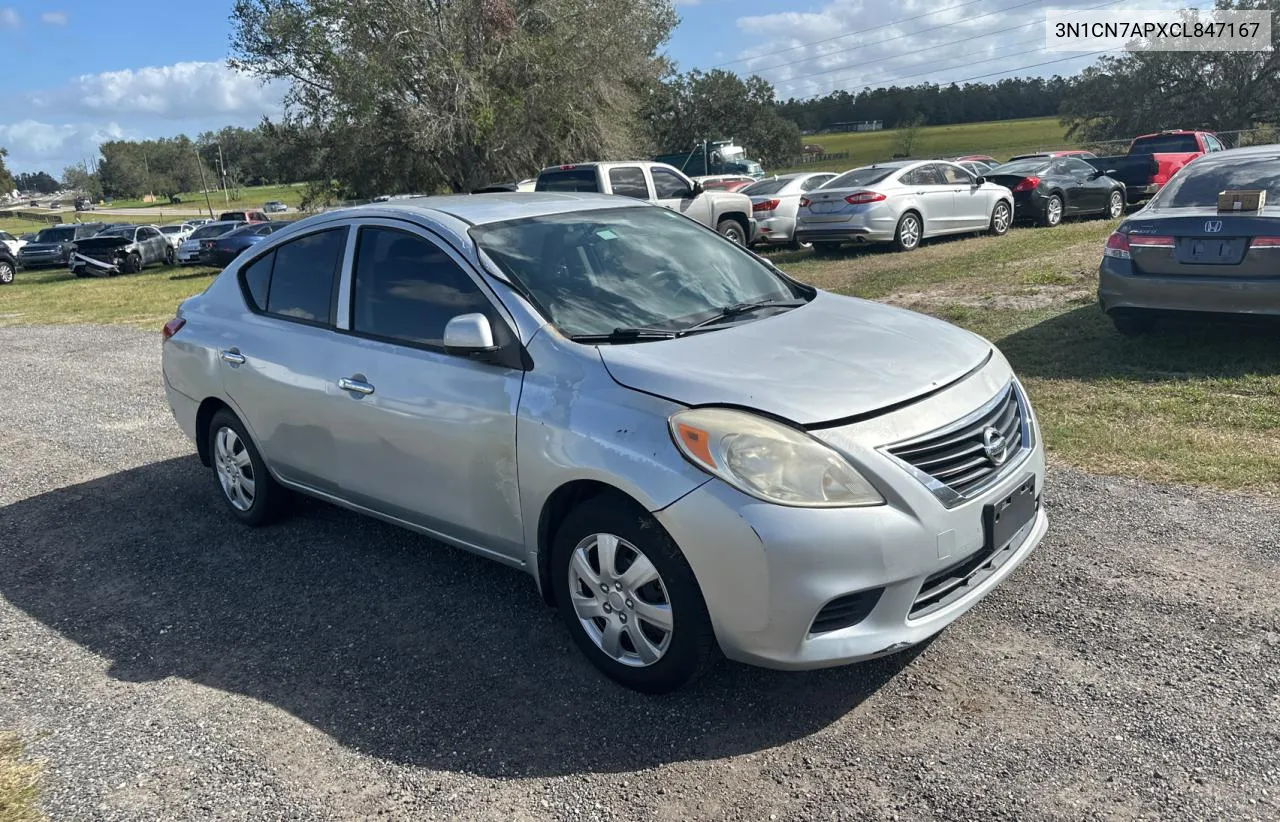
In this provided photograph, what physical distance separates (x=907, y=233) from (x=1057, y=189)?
13.6 feet

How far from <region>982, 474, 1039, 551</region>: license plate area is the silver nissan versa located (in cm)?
2

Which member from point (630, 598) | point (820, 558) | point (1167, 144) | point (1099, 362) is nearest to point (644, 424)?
point (630, 598)

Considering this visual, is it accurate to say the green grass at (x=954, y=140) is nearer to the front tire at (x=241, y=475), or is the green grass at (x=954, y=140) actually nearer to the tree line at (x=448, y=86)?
the tree line at (x=448, y=86)

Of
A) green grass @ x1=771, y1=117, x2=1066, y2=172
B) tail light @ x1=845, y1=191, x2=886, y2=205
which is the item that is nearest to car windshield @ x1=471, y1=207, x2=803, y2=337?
tail light @ x1=845, y1=191, x2=886, y2=205

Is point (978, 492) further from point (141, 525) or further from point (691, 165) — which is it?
point (691, 165)

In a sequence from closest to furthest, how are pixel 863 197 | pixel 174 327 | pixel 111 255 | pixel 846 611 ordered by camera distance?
pixel 846 611, pixel 174 327, pixel 863 197, pixel 111 255

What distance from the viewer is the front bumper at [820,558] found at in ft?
9.82

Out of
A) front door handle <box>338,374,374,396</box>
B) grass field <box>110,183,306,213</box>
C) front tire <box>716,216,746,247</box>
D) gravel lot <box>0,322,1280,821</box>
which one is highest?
grass field <box>110,183,306,213</box>

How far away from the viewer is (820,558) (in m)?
2.99

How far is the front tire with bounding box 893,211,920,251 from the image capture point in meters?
15.9

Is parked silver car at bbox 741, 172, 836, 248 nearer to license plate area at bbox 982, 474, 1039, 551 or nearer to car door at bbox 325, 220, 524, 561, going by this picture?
car door at bbox 325, 220, 524, 561

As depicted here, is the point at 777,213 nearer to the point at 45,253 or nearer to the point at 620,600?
the point at 620,600

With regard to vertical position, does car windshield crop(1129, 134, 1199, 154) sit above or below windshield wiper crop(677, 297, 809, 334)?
above

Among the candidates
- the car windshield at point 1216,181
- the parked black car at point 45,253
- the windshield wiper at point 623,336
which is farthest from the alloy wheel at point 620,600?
the parked black car at point 45,253
